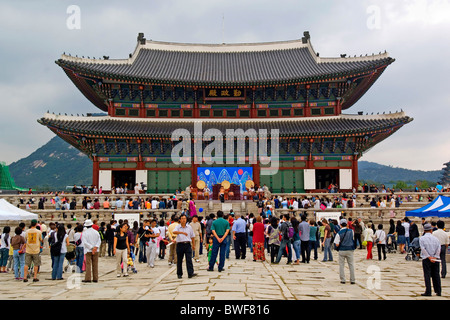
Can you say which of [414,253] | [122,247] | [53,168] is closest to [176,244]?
[122,247]

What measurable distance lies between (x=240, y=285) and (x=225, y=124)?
88.8ft

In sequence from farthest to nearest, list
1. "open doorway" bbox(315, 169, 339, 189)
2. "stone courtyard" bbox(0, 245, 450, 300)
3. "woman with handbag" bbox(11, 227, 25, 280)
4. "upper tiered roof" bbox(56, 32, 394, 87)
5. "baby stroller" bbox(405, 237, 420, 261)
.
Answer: "open doorway" bbox(315, 169, 339, 189)
"upper tiered roof" bbox(56, 32, 394, 87)
"baby stroller" bbox(405, 237, 420, 261)
"woman with handbag" bbox(11, 227, 25, 280)
"stone courtyard" bbox(0, 245, 450, 300)

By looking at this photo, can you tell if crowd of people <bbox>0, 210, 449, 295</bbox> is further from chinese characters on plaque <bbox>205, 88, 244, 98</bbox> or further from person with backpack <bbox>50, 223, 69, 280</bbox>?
chinese characters on plaque <bbox>205, 88, 244, 98</bbox>

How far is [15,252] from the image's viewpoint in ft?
45.4

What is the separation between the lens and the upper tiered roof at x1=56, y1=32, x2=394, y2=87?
34603mm

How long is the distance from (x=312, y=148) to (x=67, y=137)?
831 inches

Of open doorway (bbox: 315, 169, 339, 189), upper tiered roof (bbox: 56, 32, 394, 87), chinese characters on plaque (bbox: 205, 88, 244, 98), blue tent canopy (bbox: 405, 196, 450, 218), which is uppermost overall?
upper tiered roof (bbox: 56, 32, 394, 87)

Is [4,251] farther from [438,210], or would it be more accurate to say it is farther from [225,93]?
[225,93]

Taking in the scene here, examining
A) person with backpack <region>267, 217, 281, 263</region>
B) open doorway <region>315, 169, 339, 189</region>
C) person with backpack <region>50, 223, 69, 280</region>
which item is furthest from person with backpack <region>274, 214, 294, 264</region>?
open doorway <region>315, 169, 339, 189</region>

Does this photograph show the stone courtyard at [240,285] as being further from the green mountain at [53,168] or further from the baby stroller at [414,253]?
the green mountain at [53,168]

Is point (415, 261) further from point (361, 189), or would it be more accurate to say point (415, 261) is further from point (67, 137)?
point (67, 137)

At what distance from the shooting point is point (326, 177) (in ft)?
119

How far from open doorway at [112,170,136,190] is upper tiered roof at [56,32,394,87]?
26.4 ft
